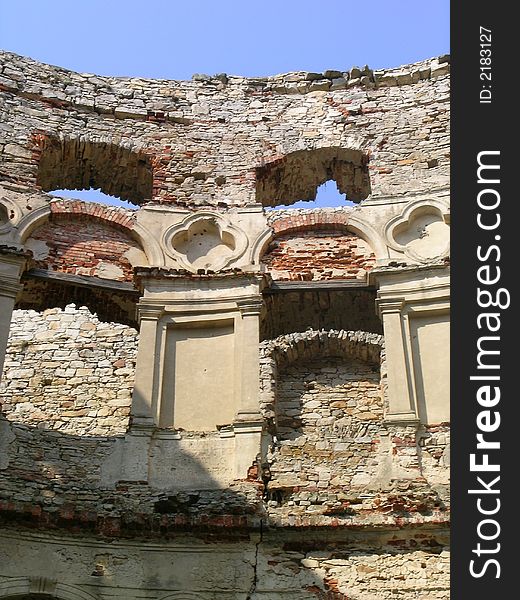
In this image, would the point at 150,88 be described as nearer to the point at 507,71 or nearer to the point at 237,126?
the point at 237,126

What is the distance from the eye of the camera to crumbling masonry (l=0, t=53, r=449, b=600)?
819 centimetres

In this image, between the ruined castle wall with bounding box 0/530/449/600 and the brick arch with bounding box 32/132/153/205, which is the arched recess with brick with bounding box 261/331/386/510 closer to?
the ruined castle wall with bounding box 0/530/449/600

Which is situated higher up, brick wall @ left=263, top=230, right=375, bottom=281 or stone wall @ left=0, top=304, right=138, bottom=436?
brick wall @ left=263, top=230, right=375, bottom=281

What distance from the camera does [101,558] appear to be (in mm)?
8172

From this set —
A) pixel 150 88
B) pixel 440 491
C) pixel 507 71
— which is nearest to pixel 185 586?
pixel 440 491

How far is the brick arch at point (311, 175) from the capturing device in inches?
488

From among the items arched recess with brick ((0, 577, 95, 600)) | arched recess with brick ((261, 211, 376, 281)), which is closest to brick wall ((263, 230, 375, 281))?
arched recess with brick ((261, 211, 376, 281))

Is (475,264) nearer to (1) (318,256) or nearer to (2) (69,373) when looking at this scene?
(1) (318,256)

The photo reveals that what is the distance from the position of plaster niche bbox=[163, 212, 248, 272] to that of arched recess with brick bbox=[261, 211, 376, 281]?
40 cm

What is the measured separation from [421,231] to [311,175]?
2113 millimetres

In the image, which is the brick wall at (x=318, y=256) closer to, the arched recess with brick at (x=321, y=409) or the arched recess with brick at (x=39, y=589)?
the arched recess with brick at (x=321, y=409)

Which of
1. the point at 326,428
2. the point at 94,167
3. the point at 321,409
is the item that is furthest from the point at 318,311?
the point at 94,167

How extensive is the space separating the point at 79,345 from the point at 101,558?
18.8 ft

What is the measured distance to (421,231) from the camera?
11.2m
